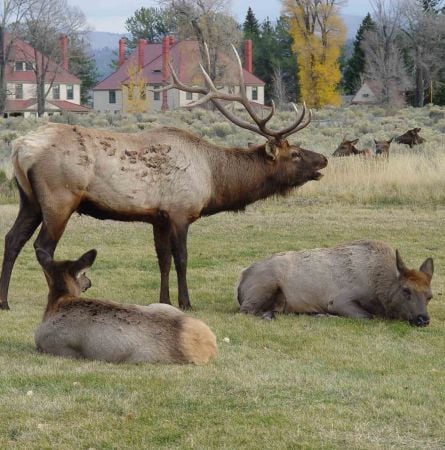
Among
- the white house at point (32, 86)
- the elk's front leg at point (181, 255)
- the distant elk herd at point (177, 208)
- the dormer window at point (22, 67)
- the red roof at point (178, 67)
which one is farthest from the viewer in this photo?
the dormer window at point (22, 67)

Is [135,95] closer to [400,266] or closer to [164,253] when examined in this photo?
[164,253]

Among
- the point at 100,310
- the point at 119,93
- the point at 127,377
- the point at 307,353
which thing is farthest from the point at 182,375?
the point at 119,93

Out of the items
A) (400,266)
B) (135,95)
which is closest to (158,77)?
(135,95)

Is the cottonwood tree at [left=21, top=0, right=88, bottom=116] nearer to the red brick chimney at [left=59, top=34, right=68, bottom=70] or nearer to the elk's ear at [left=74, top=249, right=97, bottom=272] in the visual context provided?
the red brick chimney at [left=59, top=34, right=68, bottom=70]

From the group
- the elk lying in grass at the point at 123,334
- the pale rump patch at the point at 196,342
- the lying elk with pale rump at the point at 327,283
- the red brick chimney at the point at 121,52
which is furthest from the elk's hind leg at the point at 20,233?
the red brick chimney at the point at 121,52

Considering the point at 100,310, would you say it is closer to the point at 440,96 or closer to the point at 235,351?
the point at 235,351

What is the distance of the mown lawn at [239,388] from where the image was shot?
6.36 metres

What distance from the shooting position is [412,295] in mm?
10461

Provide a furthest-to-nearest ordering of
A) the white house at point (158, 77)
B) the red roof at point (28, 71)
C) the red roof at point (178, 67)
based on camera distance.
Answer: the red roof at point (28, 71) < the white house at point (158, 77) < the red roof at point (178, 67)

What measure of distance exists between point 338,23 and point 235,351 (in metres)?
72.5

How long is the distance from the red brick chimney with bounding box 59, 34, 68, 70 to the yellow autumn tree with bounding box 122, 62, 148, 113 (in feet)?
31.1

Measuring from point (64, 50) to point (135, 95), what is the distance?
15724 mm

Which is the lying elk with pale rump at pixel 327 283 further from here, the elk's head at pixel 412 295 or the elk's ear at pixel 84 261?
the elk's ear at pixel 84 261

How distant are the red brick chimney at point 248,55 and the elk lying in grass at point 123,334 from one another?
252 feet
